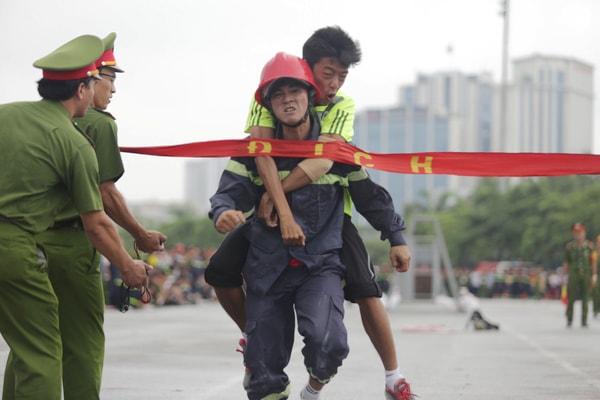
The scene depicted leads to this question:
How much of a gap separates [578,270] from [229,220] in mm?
17792

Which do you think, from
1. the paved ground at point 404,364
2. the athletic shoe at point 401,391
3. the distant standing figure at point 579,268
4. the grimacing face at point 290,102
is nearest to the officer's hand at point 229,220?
the grimacing face at point 290,102

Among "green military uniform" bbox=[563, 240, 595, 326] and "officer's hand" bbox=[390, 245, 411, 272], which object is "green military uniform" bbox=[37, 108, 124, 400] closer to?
"officer's hand" bbox=[390, 245, 411, 272]

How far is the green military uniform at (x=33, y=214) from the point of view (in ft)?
17.7

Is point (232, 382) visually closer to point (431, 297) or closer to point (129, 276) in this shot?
point (129, 276)

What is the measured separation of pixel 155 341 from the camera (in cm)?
1612

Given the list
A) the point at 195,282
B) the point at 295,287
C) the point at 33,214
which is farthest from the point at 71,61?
the point at 195,282

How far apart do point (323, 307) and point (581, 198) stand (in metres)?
76.2

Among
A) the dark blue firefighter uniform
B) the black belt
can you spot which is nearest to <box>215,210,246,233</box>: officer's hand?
the dark blue firefighter uniform

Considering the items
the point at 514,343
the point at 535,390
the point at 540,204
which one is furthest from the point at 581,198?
the point at 535,390

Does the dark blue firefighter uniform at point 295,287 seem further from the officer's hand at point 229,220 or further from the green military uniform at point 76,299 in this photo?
the green military uniform at point 76,299

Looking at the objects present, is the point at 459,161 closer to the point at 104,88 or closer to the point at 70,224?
the point at 104,88

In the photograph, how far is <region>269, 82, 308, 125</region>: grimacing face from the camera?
6.45 metres

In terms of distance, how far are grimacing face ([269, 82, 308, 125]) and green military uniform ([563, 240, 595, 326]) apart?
56.0ft

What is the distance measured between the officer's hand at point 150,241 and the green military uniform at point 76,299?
0.61m
